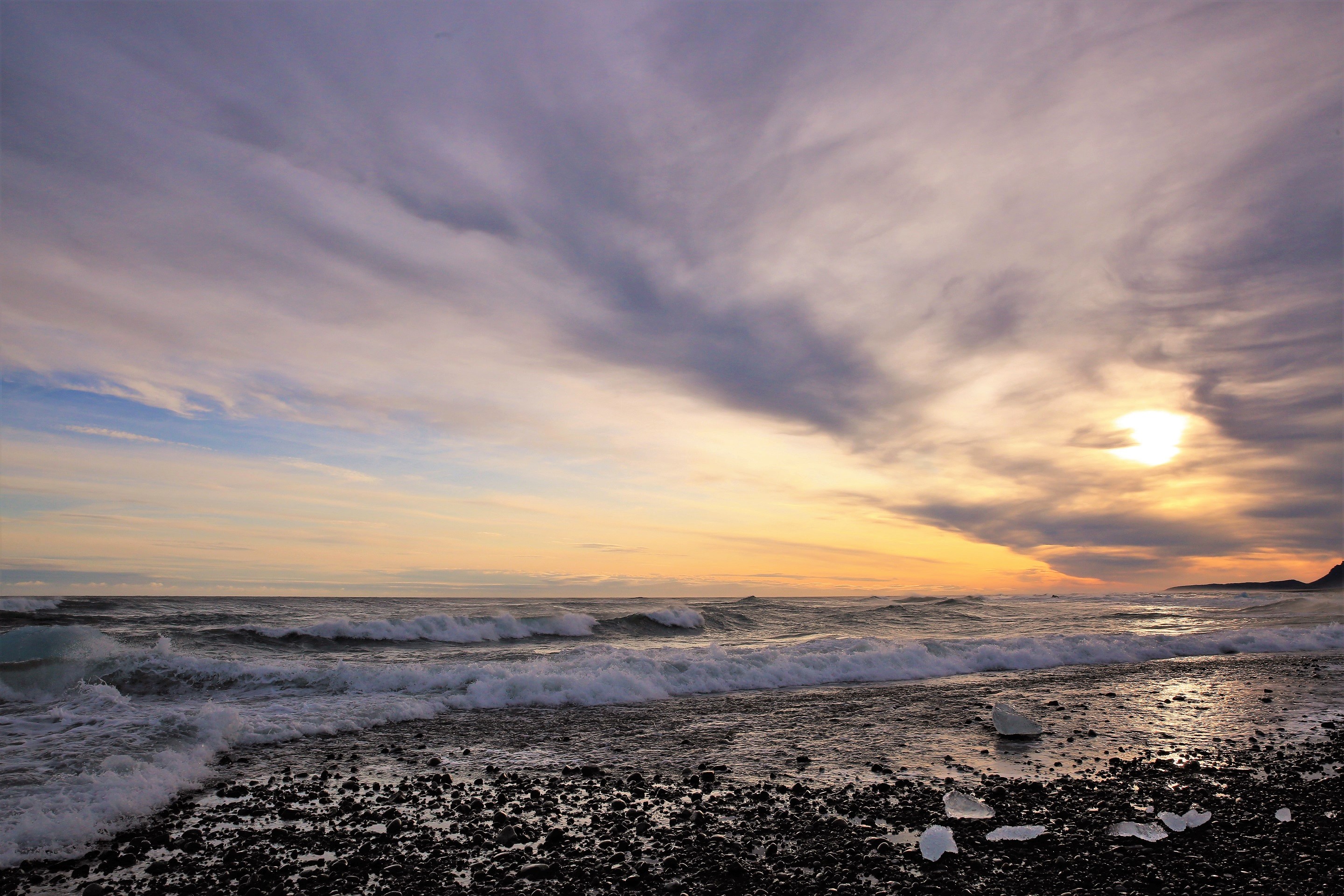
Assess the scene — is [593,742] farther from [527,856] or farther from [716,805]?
[527,856]

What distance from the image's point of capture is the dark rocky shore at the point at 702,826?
6.42m

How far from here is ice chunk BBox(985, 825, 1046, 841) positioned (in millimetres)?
7203

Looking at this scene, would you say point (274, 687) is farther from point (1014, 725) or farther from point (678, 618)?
point (678, 618)

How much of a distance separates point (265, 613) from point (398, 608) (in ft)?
27.8

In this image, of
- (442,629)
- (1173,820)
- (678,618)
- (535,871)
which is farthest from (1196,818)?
(678,618)

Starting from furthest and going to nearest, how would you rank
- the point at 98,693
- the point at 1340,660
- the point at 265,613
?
1. the point at 265,613
2. the point at 1340,660
3. the point at 98,693

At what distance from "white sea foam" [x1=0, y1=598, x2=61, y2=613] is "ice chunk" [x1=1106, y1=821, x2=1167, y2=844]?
4129 centimetres

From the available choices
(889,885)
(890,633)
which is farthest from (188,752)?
(890,633)

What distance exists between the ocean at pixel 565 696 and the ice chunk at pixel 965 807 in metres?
1.43

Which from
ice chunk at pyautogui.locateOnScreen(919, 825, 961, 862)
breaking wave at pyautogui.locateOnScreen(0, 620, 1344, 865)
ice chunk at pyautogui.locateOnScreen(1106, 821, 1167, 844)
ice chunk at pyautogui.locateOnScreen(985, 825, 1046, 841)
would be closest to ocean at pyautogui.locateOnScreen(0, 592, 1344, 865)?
breaking wave at pyautogui.locateOnScreen(0, 620, 1344, 865)

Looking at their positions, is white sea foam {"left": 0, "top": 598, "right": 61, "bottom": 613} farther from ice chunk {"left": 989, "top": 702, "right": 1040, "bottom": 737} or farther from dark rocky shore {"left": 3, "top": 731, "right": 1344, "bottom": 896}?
ice chunk {"left": 989, "top": 702, "right": 1040, "bottom": 737}

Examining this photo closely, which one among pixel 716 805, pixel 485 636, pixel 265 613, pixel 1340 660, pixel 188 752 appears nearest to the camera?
pixel 716 805

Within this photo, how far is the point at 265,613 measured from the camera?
34.6m

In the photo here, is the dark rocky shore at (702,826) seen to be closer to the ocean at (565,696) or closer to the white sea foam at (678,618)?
the ocean at (565,696)
